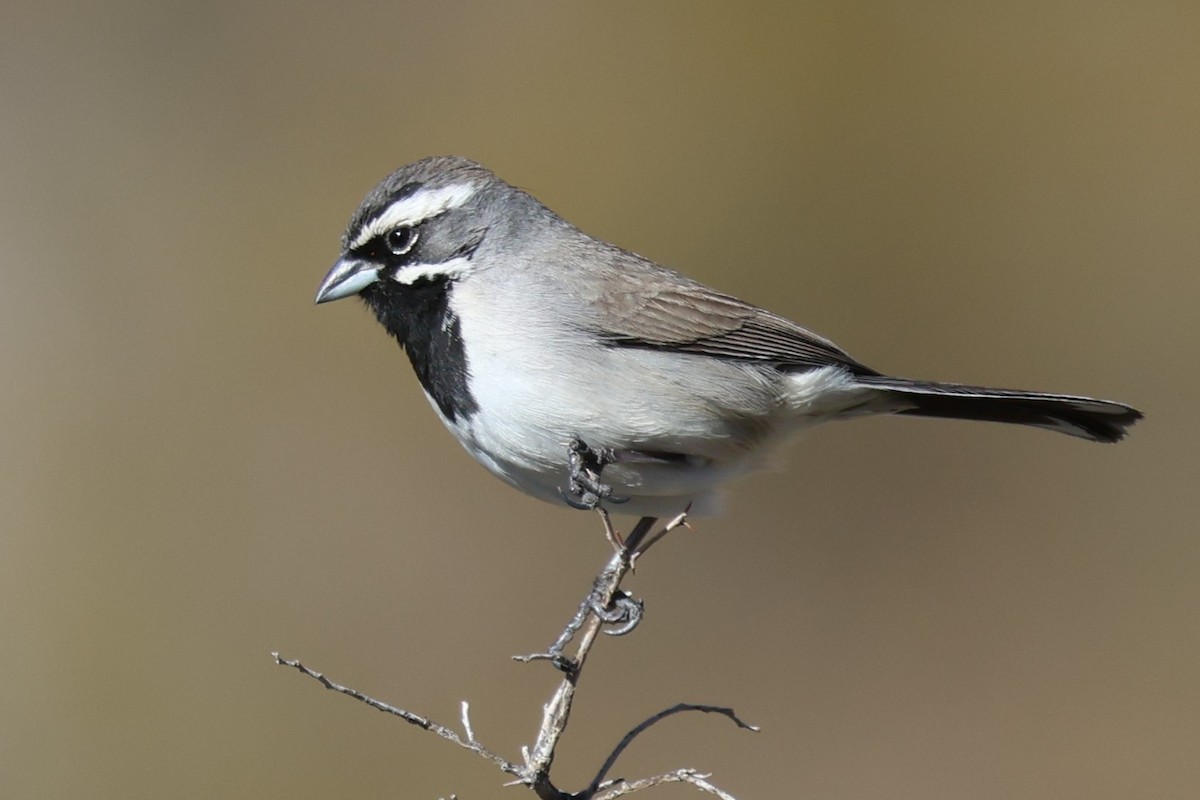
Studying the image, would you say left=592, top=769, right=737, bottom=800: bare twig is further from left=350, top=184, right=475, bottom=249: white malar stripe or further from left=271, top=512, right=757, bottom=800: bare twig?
left=350, top=184, right=475, bottom=249: white malar stripe

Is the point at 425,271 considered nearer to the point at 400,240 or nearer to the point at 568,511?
the point at 400,240

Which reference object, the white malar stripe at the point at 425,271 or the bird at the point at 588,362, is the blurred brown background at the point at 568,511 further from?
the white malar stripe at the point at 425,271

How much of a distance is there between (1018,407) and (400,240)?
2.46 meters

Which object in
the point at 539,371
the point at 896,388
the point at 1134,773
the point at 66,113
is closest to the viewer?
the point at 539,371

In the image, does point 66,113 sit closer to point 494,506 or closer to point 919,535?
point 494,506

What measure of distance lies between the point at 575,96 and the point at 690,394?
5991 millimetres

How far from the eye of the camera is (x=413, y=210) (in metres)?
5.12

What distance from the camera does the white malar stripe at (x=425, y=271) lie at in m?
5.07

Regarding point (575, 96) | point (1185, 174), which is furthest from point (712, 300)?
point (1185, 174)

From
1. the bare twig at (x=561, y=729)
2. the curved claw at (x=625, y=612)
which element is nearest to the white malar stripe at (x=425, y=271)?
the curved claw at (x=625, y=612)

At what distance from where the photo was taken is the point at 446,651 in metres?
8.48

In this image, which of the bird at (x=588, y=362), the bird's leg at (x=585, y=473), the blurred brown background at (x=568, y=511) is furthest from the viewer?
the blurred brown background at (x=568, y=511)

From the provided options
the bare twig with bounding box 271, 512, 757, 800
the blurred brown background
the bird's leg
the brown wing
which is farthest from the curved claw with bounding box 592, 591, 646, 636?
the blurred brown background

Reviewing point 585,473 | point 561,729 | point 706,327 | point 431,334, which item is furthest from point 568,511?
point 561,729
